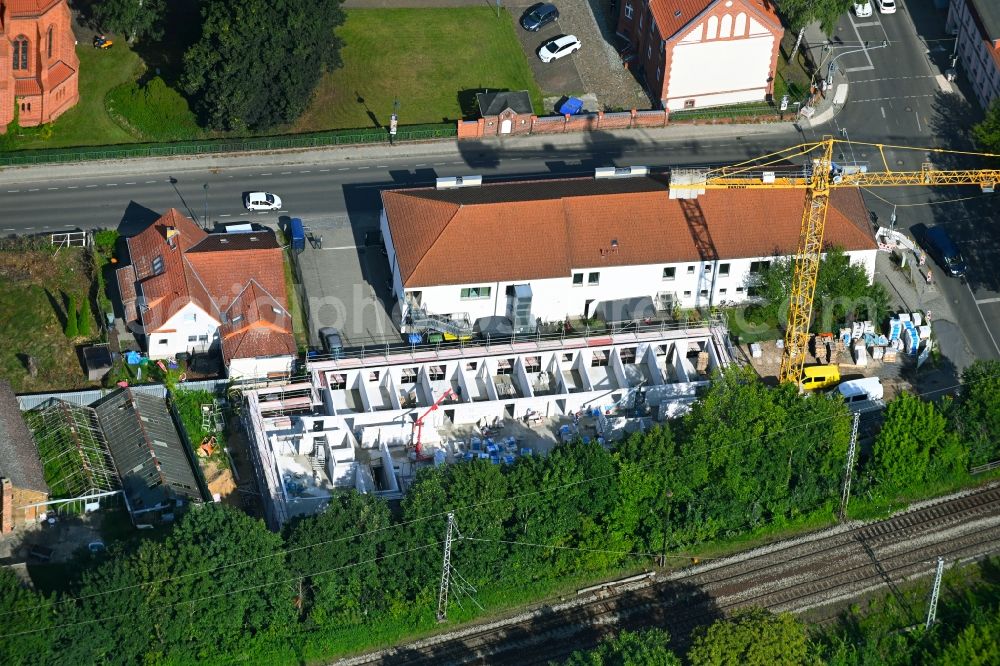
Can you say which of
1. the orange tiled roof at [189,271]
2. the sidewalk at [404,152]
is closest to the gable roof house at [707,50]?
the sidewalk at [404,152]

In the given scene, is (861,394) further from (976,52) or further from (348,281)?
(976,52)

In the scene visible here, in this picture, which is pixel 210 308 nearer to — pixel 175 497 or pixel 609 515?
pixel 175 497

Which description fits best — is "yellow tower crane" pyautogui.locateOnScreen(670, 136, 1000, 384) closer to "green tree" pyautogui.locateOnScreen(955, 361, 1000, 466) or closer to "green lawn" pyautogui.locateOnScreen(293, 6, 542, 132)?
"green tree" pyautogui.locateOnScreen(955, 361, 1000, 466)

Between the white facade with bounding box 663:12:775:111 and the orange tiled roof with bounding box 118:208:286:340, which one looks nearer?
the orange tiled roof with bounding box 118:208:286:340

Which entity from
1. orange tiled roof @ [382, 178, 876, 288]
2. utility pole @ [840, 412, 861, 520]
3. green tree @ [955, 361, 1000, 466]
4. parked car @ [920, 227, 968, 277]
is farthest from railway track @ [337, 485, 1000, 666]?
orange tiled roof @ [382, 178, 876, 288]

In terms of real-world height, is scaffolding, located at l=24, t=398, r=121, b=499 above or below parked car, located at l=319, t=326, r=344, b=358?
below

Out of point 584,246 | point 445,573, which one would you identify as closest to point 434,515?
point 445,573
